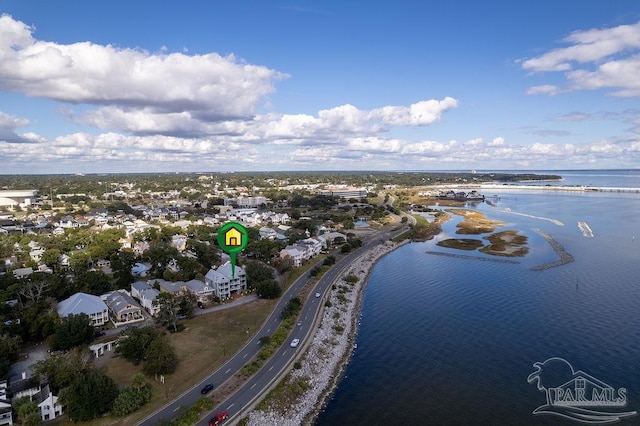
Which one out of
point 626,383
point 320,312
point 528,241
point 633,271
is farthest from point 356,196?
point 626,383

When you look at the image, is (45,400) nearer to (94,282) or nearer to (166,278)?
(94,282)

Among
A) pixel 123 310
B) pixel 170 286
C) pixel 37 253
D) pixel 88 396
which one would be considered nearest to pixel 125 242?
pixel 37 253

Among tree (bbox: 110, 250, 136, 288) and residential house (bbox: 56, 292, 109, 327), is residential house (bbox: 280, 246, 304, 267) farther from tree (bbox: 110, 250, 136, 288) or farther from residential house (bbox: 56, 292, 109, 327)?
residential house (bbox: 56, 292, 109, 327)

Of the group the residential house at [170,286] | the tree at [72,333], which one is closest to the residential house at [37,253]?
the residential house at [170,286]

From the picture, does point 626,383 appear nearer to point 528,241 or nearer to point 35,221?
point 528,241

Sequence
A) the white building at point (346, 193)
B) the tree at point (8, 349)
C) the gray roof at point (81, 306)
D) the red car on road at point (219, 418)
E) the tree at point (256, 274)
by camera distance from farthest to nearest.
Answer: the white building at point (346, 193) < the tree at point (256, 274) < the gray roof at point (81, 306) < the tree at point (8, 349) < the red car on road at point (219, 418)

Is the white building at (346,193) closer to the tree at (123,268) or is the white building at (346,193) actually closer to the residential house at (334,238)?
the residential house at (334,238)

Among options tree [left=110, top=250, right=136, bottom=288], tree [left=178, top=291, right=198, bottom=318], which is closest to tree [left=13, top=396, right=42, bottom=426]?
tree [left=178, top=291, right=198, bottom=318]
